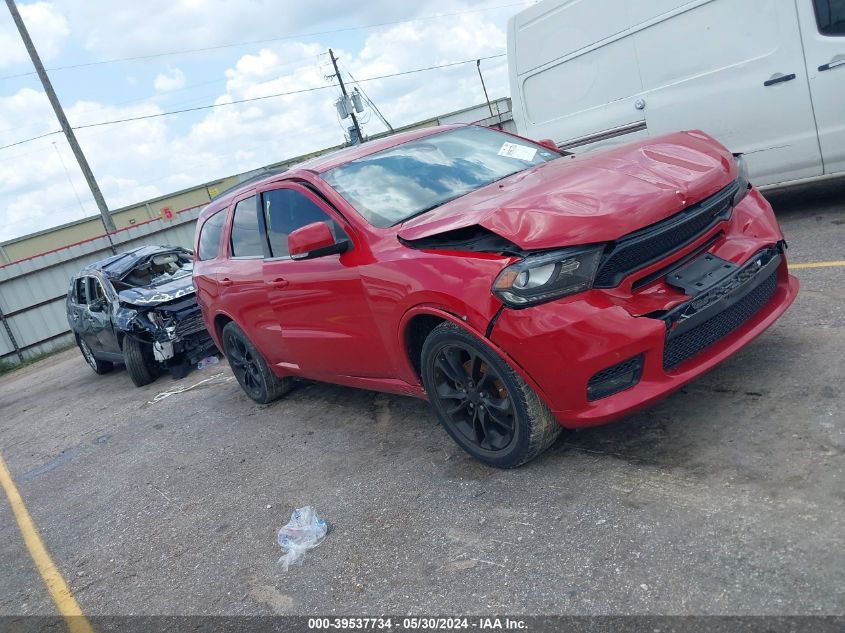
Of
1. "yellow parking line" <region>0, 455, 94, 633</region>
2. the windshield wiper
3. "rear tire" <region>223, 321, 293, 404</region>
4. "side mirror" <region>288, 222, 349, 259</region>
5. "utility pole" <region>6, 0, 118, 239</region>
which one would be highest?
"utility pole" <region>6, 0, 118, 239</region>

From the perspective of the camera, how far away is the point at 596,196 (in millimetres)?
3148

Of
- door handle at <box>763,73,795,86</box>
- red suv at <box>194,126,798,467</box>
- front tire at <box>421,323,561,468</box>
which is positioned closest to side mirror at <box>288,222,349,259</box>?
red suv at <box>194,126,798,467</box>

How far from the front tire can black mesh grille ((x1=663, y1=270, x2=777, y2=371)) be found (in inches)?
24.0

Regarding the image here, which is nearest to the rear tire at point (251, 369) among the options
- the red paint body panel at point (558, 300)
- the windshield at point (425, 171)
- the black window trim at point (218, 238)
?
the black window trim at point (218, 238)

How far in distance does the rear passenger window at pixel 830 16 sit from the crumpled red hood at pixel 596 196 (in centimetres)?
282

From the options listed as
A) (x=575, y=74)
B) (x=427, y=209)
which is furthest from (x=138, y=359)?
(x=427, y=209)

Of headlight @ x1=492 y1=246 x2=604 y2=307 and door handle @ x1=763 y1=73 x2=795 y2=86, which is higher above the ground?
door handle @ x1=763 y1=73 x2=795 y2=86

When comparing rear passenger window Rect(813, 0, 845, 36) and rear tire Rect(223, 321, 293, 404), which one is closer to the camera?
rear passenger window Rect(813, 0, 845, 36)

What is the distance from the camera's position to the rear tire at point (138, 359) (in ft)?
29.7

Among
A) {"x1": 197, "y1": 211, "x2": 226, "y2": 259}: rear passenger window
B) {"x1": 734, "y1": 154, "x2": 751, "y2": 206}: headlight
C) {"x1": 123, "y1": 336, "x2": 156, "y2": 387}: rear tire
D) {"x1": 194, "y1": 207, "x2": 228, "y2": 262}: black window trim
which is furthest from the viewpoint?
{"x1": 123, "y1": 336, "x2": 156, "y2": 387}: rear tire

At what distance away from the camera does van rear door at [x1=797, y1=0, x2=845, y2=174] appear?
18.7 feet

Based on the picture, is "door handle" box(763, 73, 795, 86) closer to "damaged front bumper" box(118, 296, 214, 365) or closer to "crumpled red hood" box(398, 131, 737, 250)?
"crumpled red hood" box(398, 131, 737, 250)

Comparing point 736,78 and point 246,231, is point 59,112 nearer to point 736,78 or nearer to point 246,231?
point 246,231

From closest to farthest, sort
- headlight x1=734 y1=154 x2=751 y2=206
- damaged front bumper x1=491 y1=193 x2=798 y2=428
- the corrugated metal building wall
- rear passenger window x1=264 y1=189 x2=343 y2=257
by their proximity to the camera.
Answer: damaged front bumper x1=491 y1=193 x2=798 y2=428, headlight x1=734 y1=154 x2=751 y2=206, rear passenger window x1=264 y1=189 x2=343 y2=257, the corrugated metal building wall
